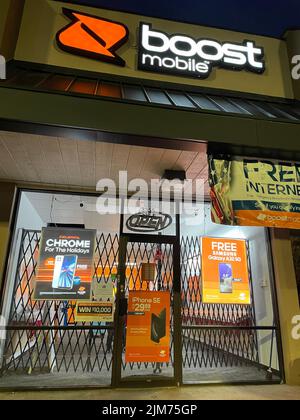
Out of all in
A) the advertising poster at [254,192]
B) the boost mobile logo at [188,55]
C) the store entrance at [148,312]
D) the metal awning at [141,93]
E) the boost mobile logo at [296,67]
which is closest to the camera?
the metal awning at [141,93]

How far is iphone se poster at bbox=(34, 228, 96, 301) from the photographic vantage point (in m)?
4.48

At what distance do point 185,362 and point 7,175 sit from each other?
13.8 ft

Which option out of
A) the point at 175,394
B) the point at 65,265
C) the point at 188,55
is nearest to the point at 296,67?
the point at 188,55

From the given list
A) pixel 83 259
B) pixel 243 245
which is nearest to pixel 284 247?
pixel 243 245

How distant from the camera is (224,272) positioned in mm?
5035

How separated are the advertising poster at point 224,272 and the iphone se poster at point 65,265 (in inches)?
75.7

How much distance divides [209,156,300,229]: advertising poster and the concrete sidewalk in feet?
7.75

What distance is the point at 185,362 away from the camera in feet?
16.4

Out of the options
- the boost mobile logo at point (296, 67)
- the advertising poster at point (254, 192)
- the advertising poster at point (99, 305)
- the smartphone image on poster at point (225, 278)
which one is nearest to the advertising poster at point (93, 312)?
the advertising poster at point (99, 305)

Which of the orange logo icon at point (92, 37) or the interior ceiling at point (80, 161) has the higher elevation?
the orange logo icon at point (92, 37)

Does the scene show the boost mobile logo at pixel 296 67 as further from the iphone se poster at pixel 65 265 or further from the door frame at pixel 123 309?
the iphone se poster at pixel 65 265

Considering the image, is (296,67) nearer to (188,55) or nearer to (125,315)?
(188,55)

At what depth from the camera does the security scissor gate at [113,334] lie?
172 inches
